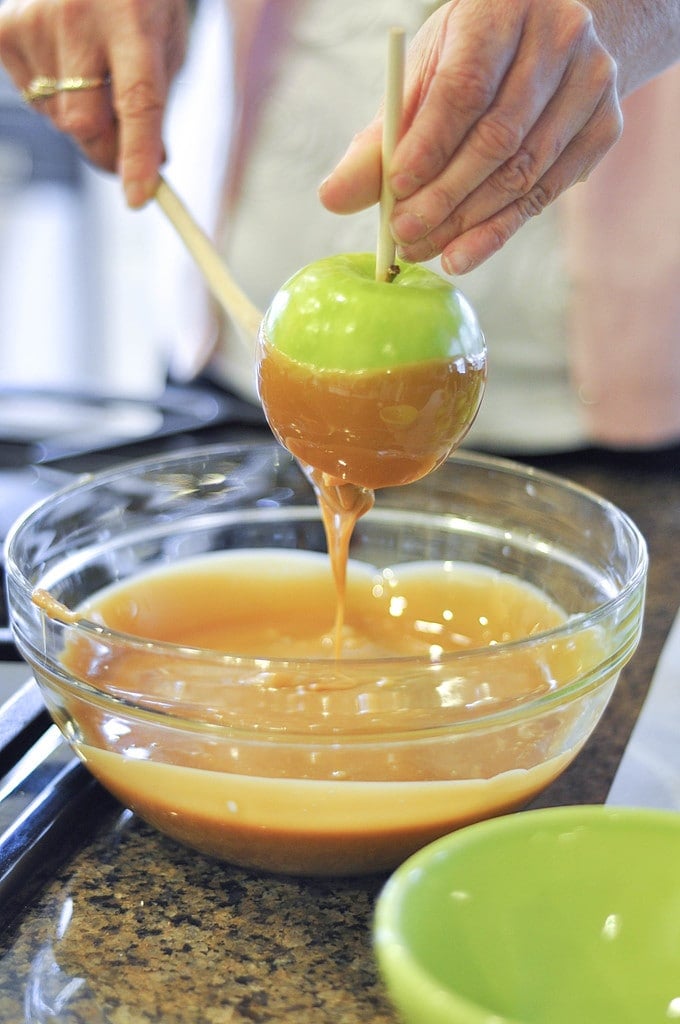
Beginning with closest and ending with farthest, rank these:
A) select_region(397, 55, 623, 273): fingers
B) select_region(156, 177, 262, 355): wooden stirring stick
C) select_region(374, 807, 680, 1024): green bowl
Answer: select_region(374, 807, 680, 1024): green bowl < select_region(397, 55, 623, 273): fingers < select_region(156, 177, 262, 355): wooden stirring stick

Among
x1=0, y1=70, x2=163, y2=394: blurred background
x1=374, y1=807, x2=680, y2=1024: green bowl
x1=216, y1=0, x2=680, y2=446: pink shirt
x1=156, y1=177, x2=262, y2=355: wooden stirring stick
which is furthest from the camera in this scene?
x1=0, y1=70, x2=163, y2=394: blurred background

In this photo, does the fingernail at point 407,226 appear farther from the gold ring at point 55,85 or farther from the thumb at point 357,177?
the gold ring at point 55,85

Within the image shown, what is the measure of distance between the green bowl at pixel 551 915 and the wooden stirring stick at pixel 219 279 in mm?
394

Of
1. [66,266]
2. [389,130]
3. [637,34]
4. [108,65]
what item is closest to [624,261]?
[637,34]

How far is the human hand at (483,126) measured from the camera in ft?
2.08

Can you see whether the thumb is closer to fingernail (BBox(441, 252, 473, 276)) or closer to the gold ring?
fingernail (BBox(441, 252, 473, 276))

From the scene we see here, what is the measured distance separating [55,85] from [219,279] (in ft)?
1.00

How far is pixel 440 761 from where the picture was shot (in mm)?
595

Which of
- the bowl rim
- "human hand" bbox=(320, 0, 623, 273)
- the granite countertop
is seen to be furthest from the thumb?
the granite countertop

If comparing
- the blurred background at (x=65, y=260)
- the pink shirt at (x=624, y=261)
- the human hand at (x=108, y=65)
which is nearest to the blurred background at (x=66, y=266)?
the blurred background at (x=65, y=260)

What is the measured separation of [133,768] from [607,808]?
0.77 ft

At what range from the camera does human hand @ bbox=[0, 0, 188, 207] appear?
36.9 inches

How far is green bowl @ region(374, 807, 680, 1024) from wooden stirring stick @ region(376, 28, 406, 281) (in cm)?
30

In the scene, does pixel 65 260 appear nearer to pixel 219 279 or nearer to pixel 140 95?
pixel 140 95
